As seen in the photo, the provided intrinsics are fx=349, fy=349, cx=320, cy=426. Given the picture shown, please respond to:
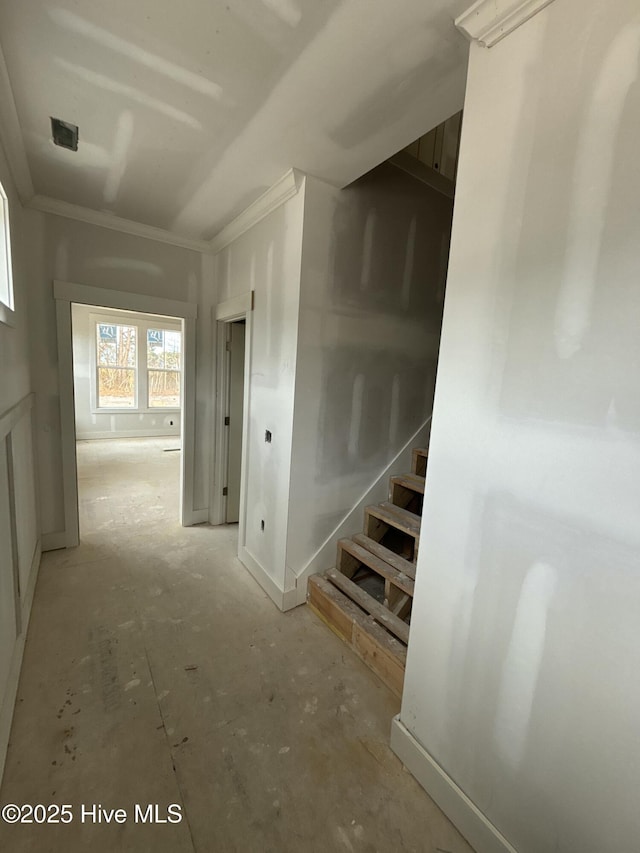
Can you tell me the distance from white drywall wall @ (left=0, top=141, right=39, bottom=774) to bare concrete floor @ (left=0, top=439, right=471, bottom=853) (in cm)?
16

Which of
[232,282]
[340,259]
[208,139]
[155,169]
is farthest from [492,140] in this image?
[232,282]

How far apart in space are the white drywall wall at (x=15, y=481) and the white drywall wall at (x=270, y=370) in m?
1.33

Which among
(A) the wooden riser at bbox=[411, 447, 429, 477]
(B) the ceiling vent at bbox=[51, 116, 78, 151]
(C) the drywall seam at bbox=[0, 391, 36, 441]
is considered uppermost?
(B) the ceiling vent at bbox=[51, 116, 78, 151]

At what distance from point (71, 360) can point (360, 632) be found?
112 inches

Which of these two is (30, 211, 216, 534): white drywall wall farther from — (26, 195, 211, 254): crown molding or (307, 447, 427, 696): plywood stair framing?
(307, 447, 427, 696): plywood stair framing

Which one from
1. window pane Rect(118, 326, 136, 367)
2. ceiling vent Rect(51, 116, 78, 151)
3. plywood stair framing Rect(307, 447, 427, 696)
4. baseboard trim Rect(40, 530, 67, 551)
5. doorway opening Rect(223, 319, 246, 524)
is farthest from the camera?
window pane Rect(118, 326, 136, 367)

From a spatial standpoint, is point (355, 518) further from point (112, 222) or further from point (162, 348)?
point (162, 348)

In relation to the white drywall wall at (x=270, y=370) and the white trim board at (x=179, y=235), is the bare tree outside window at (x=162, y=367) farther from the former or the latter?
the white drywall wall at (x=270, y=370)

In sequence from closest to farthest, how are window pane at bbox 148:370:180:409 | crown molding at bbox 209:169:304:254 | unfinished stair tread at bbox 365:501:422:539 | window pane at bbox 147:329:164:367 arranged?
crown molding at bbox 209:169:304:254
unfinished stair tread at bbox 365:501:422:539
window pane at bbox 147:329:164:367
window pane at bbox 148:370:180:409

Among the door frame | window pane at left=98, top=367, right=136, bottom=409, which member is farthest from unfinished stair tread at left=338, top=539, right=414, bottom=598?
window pane at left=98, top=367, right=136, bottom=409

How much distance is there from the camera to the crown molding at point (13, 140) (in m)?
1.45

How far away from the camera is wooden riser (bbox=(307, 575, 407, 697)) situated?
1.76 m

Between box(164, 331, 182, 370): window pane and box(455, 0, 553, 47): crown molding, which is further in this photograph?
box(164, 331, 182, 370): window pane

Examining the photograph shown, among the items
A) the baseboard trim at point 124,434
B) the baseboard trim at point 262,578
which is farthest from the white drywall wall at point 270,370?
the baseboard trim at point 124,434
